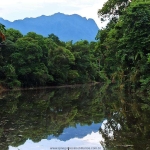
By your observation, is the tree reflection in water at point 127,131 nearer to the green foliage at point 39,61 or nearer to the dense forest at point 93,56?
the dense forest at point 93,56

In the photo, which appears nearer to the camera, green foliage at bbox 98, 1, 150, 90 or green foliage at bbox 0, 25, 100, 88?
green foliage at bbox 98, 1, 150, 90

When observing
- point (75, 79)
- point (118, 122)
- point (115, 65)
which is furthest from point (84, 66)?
point (118, 122)

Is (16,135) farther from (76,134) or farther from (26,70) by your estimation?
(26,70)

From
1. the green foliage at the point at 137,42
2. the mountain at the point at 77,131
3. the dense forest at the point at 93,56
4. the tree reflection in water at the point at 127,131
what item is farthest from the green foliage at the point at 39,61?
the mountain at the point at 77,131

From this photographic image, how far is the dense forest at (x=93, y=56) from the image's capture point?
2983cm

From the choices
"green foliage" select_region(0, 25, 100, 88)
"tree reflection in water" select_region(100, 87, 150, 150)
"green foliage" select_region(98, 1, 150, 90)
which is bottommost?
"tree reflection in water" select_region(100, 87, 150, 150)

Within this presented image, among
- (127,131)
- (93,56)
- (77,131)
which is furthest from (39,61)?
(127,131)

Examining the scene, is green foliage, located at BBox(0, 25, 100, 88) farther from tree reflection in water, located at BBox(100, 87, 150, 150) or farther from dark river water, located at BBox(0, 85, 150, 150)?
tree reflection in water, located at BBox(100, 87, 150, 150)

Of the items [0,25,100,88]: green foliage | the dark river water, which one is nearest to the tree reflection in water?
the dark river water

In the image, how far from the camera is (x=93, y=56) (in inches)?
3027

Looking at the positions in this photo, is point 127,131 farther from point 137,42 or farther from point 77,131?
point 137,42

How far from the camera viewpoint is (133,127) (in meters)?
13.9

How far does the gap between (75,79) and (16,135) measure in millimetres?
54880

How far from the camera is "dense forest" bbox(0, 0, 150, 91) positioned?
29.8 m
